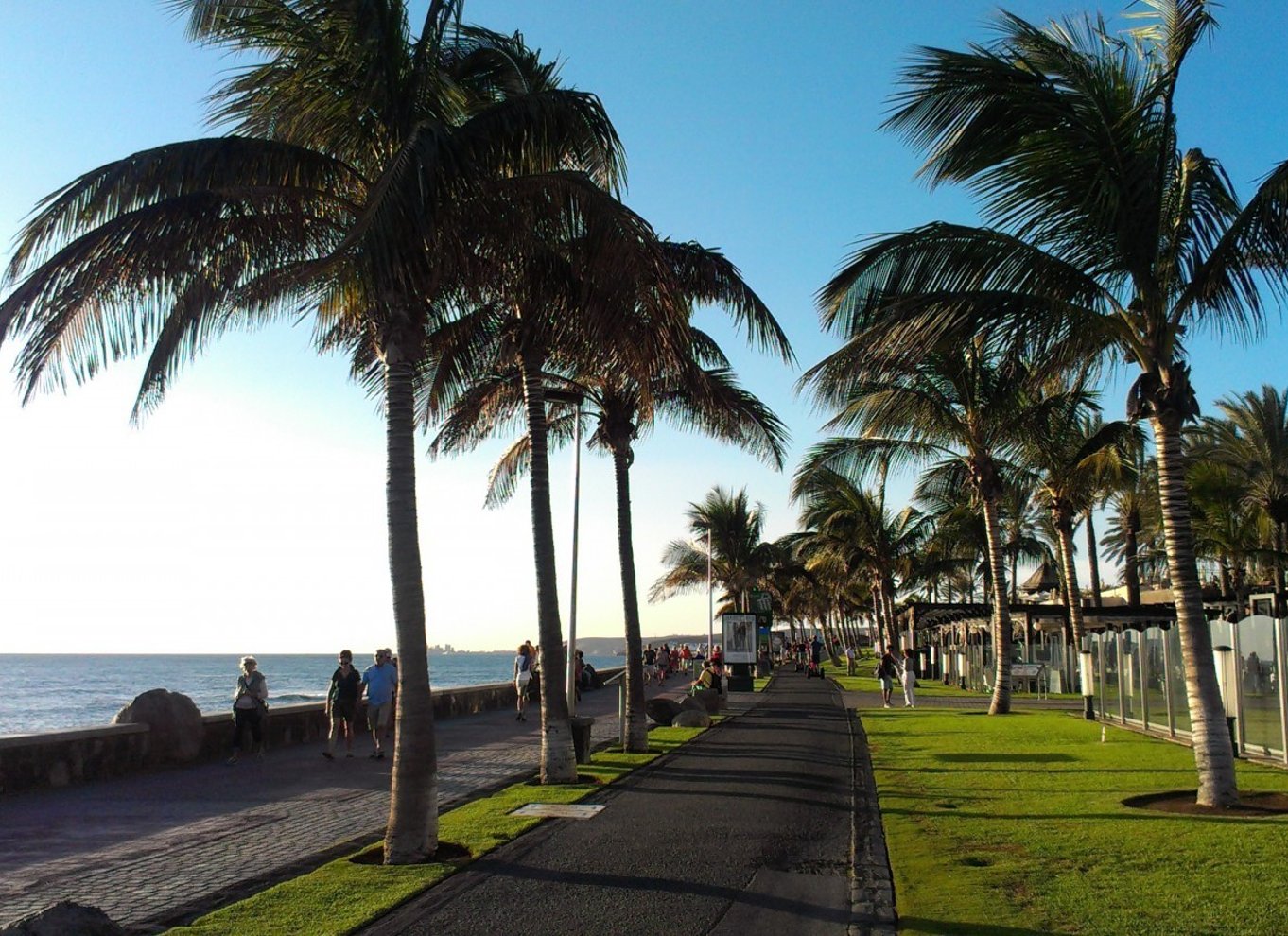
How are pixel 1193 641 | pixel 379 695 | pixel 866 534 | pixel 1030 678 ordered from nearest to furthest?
pixel 1193 641 < pixel 379 695 < pixel 1030 678 < pixel 866 534

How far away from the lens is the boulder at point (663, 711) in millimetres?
22250

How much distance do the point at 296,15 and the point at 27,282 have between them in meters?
3.17

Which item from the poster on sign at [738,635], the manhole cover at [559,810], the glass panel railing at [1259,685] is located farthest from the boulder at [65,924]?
the poster on sign at [738,635]

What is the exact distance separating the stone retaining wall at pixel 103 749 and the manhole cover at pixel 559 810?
5.74 m

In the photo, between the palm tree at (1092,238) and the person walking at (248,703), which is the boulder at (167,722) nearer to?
the person walking at (248,703)

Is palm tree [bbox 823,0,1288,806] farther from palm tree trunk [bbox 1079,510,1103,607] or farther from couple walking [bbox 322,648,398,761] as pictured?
palm tree trunk [bbox 1079,510,1103,607]

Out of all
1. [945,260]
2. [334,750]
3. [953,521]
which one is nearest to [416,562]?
[945,260]

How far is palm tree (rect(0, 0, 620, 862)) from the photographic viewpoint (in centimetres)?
857

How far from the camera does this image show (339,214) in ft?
33.0

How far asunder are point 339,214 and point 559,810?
5.95 metres

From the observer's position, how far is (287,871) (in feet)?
27.8

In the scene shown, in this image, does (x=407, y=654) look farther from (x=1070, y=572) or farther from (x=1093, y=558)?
(x=1093, y=558)

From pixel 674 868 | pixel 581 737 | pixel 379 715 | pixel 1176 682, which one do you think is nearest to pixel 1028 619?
pixel 1176 682

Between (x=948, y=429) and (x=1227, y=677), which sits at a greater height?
(x=948, y=429)
